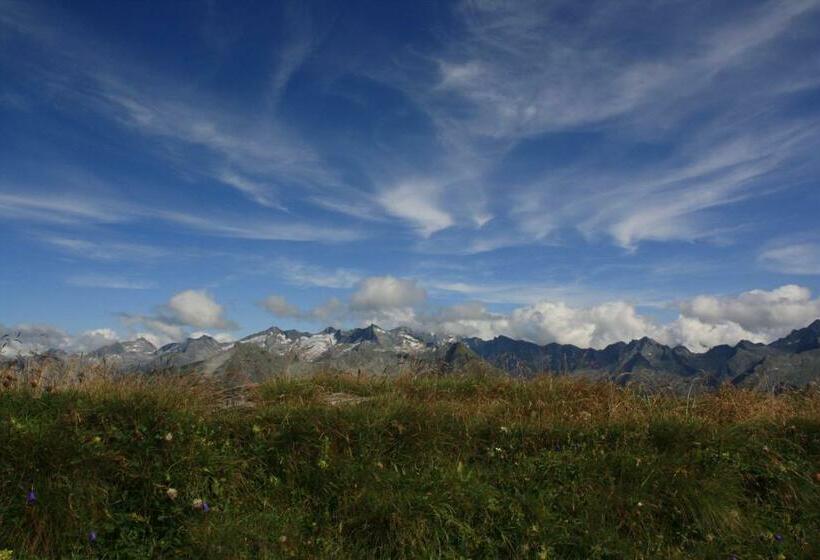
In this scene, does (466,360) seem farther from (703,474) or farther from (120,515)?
(120,515)

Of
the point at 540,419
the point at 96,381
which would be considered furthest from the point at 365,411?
the point at 96,381

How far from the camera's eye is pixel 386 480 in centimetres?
690

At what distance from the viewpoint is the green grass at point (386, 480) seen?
614cm

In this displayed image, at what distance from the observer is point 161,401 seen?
25.1 feet

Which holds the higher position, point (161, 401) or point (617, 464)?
point (161, 401)

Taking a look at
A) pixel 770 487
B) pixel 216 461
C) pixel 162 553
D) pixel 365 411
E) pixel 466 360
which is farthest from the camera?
pixel 466 360

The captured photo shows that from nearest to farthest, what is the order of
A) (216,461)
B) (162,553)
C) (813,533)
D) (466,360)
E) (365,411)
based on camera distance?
(162,553) → (813,533) → (216,461) → (365,411) → (466,360)

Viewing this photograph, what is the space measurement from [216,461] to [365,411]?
2.16 metres

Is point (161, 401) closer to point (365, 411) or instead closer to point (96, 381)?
point (96, 381)

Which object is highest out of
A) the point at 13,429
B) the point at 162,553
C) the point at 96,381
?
the point at 96,381

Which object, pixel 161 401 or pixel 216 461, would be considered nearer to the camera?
pixel 216 461

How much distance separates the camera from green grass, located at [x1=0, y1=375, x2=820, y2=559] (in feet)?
20.2

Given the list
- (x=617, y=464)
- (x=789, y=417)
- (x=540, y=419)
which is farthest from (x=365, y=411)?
(x=789, y=417)

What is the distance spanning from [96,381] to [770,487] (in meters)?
9.91
